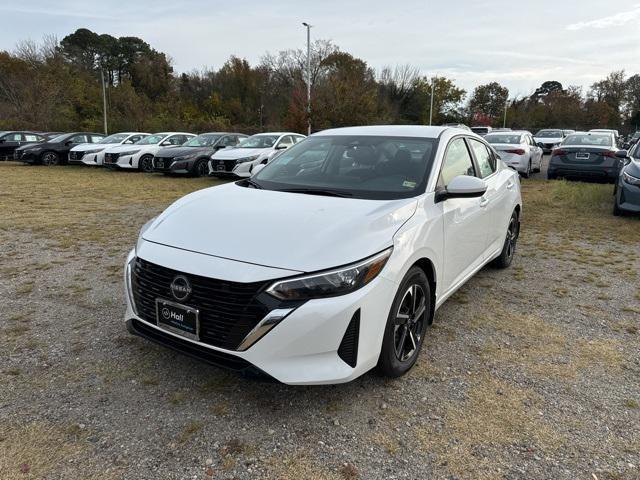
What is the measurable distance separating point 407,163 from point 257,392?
6.53ft

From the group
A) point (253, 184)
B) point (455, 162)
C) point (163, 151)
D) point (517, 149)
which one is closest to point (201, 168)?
point (163, 151)

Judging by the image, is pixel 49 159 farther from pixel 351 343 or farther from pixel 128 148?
pixel 351 343

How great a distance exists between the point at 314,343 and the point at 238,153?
1216cm

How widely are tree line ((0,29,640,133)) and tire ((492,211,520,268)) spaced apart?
69.9 feet

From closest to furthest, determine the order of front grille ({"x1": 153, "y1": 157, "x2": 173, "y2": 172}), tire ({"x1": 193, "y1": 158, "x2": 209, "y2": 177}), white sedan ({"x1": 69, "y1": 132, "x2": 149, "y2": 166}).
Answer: tire ({"x1": 193, "y1": 158, "x2": 209, "y2": 177})
front grille ({"x1": 153, "y1": 157, "x2": 173, "y2": 172})
white sedan ({"x1": 69, "y1": 132, "x2": 149, "y2": 166})

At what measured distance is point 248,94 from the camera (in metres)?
52.7

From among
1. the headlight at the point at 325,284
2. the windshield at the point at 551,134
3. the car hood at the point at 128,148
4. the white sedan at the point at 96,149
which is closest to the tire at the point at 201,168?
the car hood at the point at 128,148

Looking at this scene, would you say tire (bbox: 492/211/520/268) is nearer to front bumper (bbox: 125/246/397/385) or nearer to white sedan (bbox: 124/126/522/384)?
white sedan (bbox: 124/126/522/384)

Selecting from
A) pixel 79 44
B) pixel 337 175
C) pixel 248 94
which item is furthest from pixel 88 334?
pixel 79 44

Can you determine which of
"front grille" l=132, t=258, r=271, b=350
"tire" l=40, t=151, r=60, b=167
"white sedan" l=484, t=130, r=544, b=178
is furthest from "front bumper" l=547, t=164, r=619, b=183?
"tire" l=40, t=151, r=60, b=167

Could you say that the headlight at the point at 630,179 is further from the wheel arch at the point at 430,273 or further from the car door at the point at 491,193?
the wheel arch at the point at 430,273

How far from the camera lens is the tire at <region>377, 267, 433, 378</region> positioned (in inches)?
112

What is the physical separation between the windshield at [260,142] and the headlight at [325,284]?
12.4 metres

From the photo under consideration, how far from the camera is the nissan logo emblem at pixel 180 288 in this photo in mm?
2641
